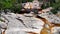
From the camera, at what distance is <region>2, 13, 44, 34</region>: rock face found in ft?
41.4

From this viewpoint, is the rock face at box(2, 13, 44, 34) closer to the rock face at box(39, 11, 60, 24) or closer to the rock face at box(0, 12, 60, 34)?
the rock face at box(0, 12, 60, 34)

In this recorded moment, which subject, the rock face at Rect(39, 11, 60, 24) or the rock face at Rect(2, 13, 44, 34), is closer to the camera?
the rock face at Rect(2, 13, 44, 34)

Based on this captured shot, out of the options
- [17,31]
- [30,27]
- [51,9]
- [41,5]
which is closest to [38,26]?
[30,27]

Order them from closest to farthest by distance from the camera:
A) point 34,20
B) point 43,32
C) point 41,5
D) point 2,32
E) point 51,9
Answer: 1. point 2,32
2. point 43,32
3. point 34,20
4. point 51,9
5. point 41,5

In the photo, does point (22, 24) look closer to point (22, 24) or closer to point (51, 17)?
point (22, 24)

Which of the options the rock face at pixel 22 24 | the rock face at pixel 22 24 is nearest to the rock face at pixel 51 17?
the rock face at pixel 22 24

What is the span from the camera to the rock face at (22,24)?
41.4ft

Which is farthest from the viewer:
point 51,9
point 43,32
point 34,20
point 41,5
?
point 41,5

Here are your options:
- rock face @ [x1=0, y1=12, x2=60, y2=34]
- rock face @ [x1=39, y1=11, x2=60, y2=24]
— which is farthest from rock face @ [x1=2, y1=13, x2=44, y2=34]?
rock face @ [x1=39, y1=11, x2=60, y2=24]

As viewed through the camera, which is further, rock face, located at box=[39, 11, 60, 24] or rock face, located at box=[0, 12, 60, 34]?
rock face, located at box=[39, 11, 60, 24]

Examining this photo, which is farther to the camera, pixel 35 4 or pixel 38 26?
pixel 35 4

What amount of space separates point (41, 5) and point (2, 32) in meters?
7.15

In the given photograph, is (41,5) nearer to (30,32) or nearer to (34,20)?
(34,20)

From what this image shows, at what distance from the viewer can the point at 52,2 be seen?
19.2 metres
